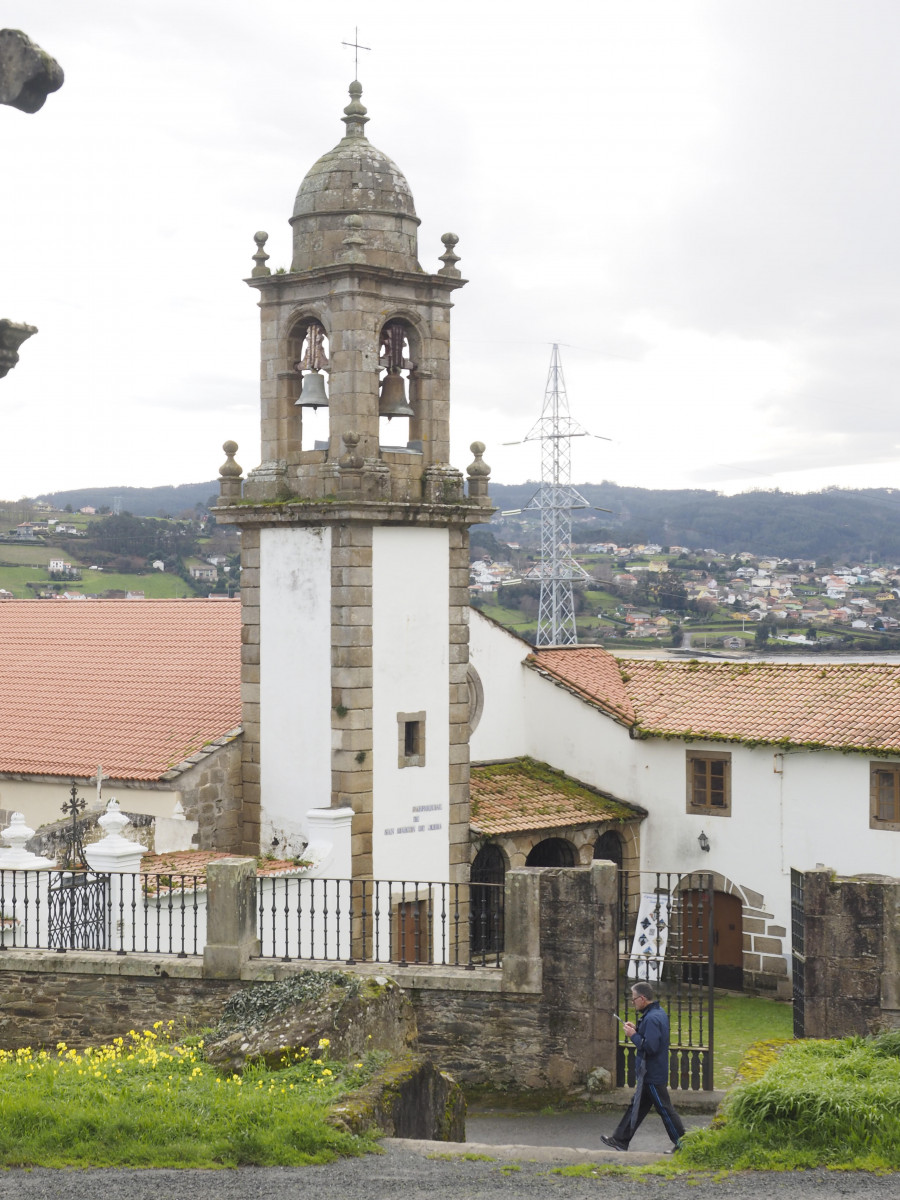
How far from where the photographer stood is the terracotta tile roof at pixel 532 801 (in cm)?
2144

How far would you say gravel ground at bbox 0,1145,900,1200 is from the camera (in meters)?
8.14

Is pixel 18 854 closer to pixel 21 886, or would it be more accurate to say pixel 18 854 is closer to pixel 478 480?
pixel 21 886

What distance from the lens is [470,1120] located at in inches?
514

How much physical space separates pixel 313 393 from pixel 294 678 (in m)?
3.31

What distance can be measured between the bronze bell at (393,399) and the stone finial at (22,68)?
12387mm

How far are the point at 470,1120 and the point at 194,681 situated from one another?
9.29m

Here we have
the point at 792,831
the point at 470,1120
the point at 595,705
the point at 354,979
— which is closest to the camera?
the point at 354,979

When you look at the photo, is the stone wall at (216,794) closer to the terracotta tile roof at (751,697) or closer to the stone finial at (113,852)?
the stone finial at (113,852)

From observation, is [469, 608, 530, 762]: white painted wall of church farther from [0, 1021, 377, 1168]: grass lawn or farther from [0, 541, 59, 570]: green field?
[0, 541, 59, 570]: green field

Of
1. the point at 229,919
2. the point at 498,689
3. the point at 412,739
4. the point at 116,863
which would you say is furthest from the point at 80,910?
the point at 498,689

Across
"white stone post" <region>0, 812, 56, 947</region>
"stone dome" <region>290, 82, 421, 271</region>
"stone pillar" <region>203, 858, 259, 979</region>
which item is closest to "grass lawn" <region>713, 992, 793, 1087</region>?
"stone pillar" <region>203, 858, 259, 979</region>

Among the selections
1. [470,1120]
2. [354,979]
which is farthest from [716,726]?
[354,979]

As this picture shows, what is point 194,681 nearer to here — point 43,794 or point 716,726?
point 43,794

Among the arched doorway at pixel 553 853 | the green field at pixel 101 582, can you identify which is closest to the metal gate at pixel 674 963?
the arched doorway at pixel 553 853
